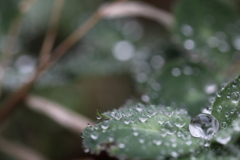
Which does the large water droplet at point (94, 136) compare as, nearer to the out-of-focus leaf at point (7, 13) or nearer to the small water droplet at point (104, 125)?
the small water droplet at point (104, 125)

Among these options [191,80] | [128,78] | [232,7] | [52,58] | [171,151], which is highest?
[128,78]

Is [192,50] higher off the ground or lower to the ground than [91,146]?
higher

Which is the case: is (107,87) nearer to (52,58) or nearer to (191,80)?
(52,58)

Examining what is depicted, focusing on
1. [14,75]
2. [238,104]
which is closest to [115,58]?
[14,75]

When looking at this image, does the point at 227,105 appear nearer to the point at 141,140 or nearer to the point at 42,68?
the point at 141,140

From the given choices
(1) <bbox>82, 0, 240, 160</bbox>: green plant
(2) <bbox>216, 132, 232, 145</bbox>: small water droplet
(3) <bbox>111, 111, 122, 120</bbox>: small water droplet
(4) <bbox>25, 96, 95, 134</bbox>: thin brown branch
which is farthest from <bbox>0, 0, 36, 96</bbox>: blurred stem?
(2) <bbox>216, 132, 232, 145</bbox>: small water droplet

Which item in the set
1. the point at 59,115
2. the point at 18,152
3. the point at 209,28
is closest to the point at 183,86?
the point at 209,28

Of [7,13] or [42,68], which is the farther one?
[7,13]
